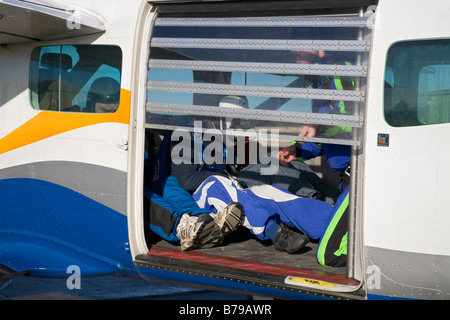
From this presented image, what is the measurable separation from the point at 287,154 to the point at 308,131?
1021 mm

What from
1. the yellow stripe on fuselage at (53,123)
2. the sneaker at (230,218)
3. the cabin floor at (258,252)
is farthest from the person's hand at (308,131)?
the yellow stripe on fuselage at (53,123)

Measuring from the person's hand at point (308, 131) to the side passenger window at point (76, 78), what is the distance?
1.42 meters

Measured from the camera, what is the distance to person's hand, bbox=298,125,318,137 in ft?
11.3

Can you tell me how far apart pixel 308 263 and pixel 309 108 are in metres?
1.15

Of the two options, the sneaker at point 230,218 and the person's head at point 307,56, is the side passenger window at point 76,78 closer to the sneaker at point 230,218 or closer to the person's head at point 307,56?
the sneaker at point 230,218

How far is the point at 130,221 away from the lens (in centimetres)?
376

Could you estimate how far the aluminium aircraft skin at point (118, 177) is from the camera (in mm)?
3010

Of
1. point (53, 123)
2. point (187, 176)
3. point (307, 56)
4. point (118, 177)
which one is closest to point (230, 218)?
point (187, 176)

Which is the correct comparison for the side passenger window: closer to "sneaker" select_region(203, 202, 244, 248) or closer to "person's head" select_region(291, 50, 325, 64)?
"sneaker" select_region(203, 202, 244, 248)

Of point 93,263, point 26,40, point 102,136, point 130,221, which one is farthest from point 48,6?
point 93,263

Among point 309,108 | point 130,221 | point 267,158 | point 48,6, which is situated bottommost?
point 130,221

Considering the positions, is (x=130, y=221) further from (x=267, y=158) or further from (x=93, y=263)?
(x=267, y=158)

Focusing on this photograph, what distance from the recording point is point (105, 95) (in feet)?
12.8

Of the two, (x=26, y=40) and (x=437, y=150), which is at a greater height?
(x=26, y=40)
